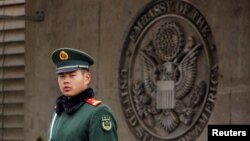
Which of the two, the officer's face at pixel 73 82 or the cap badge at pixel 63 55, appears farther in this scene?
the cap badge at pixel 63 55

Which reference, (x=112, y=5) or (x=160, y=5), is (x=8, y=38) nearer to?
(x=112, y=5)

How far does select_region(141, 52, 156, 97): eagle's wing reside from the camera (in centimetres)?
1158

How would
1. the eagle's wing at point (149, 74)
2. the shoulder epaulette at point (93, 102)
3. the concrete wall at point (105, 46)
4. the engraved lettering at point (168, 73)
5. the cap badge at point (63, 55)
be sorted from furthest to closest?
the eagle's wing at point (149, 74)
the engraved lettering at point (168, 73)
the concrete wall at point (105, 46)
the cap badge at point (63, 55)
the shoulder epaulette at point (93, 102)

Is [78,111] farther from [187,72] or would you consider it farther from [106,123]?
[187,72]

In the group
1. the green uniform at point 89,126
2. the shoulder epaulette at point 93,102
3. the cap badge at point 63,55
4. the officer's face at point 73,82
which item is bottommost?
the green uniform at point 89,126

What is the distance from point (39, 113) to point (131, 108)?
6.22ft

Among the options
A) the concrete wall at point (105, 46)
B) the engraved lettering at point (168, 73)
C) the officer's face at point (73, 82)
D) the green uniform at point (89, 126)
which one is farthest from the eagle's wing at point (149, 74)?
the green uniform at point (89, 126)

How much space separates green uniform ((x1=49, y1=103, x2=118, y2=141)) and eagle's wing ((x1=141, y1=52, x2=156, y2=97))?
5.64 metres

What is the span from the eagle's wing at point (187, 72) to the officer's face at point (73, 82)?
5.03m

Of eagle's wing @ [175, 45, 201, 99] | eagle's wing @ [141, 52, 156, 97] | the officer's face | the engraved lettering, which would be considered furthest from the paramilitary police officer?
eagle's wing @ [141, 52, 156, 97]

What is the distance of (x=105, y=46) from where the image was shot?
12.5m

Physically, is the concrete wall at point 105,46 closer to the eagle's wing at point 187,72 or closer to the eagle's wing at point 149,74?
the eagle's wing at point 187,72

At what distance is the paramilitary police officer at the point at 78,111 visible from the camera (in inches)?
230

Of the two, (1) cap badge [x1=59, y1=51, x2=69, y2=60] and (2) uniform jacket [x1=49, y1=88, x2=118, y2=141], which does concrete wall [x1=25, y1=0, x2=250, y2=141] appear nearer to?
(1) cap badge [x1=59, y1=51, x2=69, y2=60]
